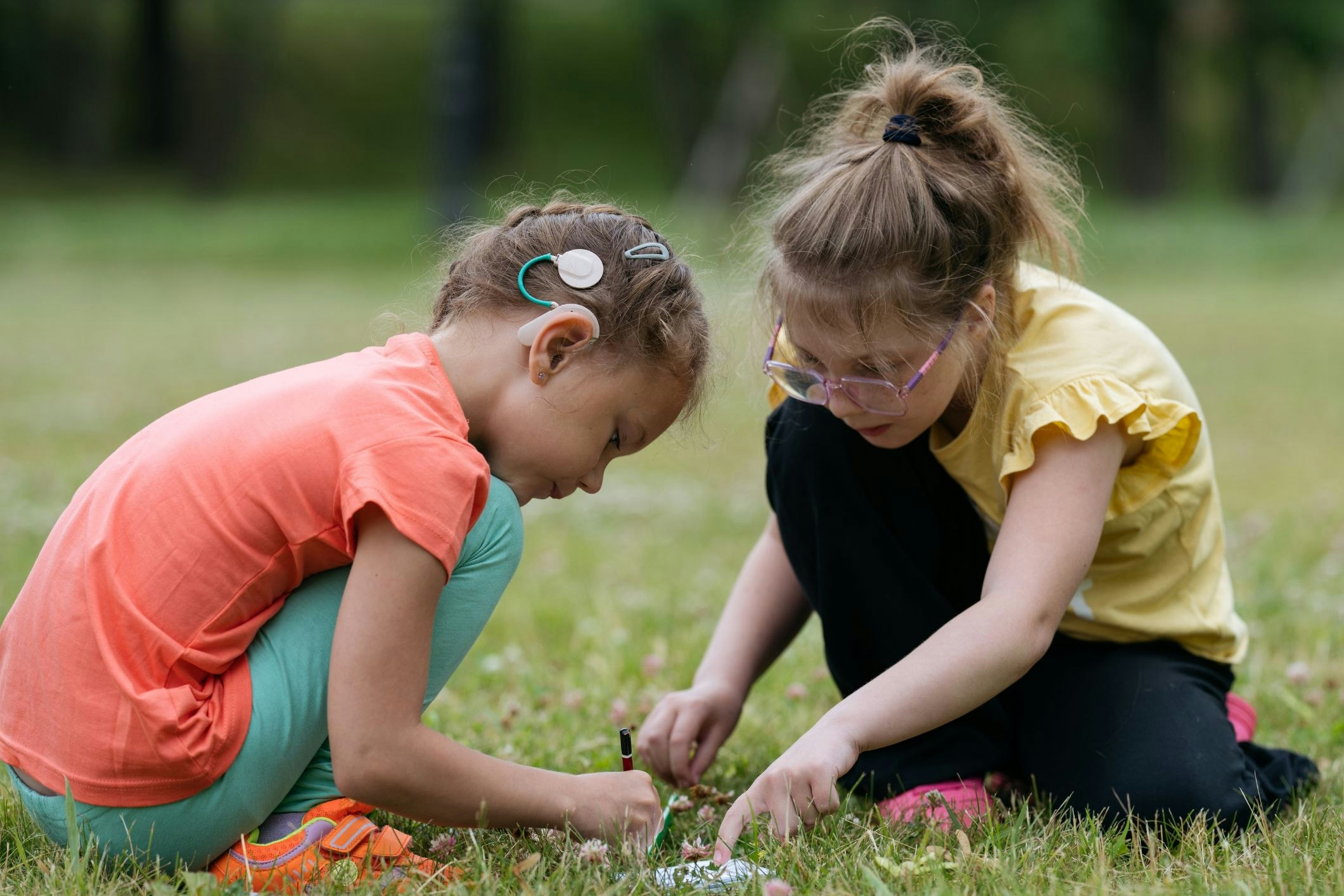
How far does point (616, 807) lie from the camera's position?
228 centimetres

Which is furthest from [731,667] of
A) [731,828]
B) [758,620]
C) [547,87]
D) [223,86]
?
[547,87]

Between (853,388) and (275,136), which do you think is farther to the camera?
(275,136)

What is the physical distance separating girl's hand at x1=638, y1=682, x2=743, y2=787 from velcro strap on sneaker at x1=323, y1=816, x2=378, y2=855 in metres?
0.70

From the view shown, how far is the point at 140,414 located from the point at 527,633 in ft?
16.7

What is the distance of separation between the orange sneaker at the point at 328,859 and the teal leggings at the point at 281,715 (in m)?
0.04

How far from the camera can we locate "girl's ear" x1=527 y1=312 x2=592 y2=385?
2.19m

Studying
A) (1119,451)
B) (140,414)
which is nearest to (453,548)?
(1119,451)

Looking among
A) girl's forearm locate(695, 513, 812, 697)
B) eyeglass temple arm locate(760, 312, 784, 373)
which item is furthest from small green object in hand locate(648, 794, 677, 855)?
eyeglass temple arm locate(760, 312, 784, 373)

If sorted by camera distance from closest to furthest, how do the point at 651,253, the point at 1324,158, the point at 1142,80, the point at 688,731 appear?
the point at 651,253, the point at 688,731, the point at 1142,80, the point at 1324,158

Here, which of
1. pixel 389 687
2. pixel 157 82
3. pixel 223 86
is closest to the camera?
pixel 389 687

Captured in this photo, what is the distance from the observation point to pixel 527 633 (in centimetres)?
405

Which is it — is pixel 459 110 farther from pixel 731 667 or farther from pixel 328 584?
pixel 328 584

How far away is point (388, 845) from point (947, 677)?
96 cm

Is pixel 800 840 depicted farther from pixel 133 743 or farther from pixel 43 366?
pixel 43 366
